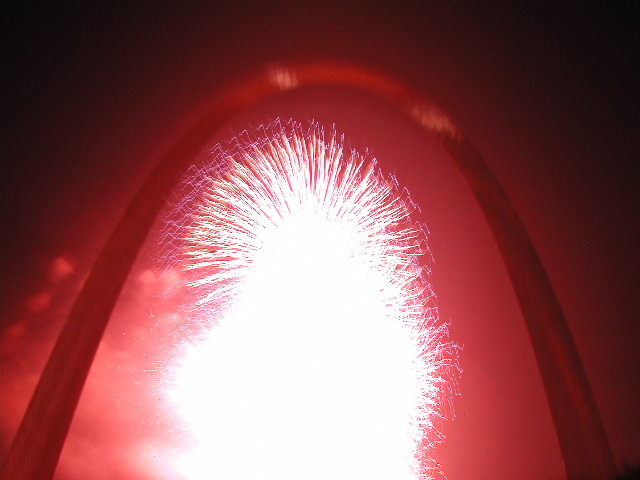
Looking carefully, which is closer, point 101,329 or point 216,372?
point 216,372

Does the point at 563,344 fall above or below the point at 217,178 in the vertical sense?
below

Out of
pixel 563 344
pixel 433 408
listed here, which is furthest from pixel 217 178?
pixel 563 344

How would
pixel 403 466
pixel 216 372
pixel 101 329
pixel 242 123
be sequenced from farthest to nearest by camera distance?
1. pixel 101 329
2. pixel 242 123
3. pixel 216 372
4. pixel 403 466

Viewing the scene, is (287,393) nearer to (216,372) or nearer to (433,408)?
(216,372)

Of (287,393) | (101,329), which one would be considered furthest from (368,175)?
(101,329)

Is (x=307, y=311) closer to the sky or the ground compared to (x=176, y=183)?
closer to the ground

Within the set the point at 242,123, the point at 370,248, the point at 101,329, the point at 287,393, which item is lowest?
the point at 287,393

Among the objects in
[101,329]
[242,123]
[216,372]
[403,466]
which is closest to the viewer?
[403,466]
